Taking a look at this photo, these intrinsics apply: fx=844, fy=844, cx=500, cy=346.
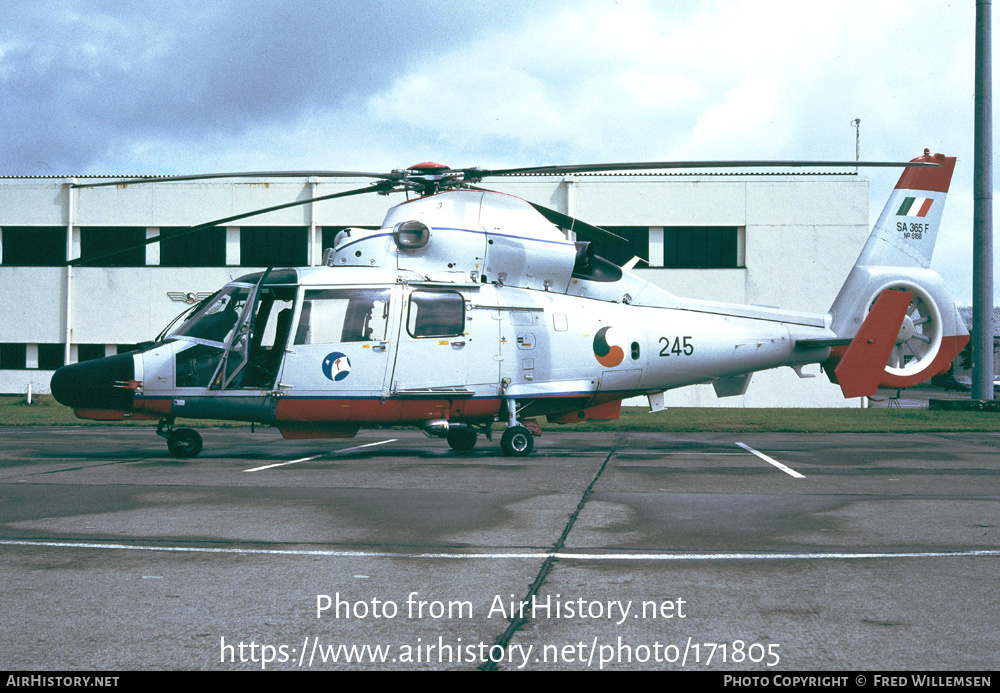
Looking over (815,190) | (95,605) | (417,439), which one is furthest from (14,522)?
(815,190)

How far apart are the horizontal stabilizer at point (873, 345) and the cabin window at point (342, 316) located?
27.7ft

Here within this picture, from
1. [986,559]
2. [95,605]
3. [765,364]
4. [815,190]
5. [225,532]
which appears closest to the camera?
[95,605]

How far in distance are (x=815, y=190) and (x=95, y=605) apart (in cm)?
2936

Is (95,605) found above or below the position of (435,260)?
below

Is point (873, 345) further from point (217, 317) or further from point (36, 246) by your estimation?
point (36, 246)

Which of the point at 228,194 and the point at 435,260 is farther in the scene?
the point at 228,194

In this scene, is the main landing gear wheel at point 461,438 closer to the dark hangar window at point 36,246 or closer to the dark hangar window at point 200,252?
the dark hangar window at point 200,252

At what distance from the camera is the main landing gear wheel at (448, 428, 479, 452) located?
1509cm

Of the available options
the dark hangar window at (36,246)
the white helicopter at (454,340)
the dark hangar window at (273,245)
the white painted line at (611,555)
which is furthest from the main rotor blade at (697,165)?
the dark hangar window at (36,246)

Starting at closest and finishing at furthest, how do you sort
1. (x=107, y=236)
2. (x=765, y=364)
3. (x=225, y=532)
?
(x=225, y=532), (x=765, y=364), (x=107, y=236)

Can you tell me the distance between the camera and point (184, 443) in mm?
13695

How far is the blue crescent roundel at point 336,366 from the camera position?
13.5m
